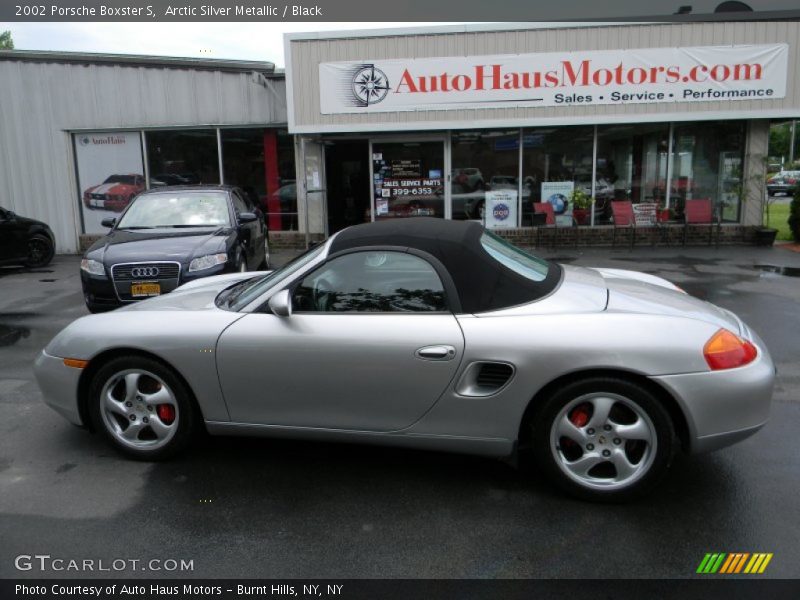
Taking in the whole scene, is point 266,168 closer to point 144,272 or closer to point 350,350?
point 144,272

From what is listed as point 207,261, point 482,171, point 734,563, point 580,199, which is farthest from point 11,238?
point 734,563

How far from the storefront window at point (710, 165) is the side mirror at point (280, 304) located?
12328mm

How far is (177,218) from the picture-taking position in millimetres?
8430

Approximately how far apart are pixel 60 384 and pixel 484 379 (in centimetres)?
259

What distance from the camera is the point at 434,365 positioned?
336 cm

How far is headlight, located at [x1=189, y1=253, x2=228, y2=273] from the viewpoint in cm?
700

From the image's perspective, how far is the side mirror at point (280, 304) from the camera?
350 cm

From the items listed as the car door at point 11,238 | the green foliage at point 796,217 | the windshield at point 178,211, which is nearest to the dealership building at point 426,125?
the green foliage at point 796,217

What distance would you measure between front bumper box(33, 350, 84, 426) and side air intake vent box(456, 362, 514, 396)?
232 cm

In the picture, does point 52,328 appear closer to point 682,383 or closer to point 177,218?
point 177,218

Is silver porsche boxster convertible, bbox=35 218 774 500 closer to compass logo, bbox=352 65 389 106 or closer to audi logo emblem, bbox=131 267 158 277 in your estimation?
audi logo emblem, bbox=131 267 158 277

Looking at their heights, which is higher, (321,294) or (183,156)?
(183,156)

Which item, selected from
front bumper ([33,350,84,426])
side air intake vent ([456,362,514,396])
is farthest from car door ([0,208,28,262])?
side air intake vent ([456,362,514,396])

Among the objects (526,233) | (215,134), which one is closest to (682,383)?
(526,233)
